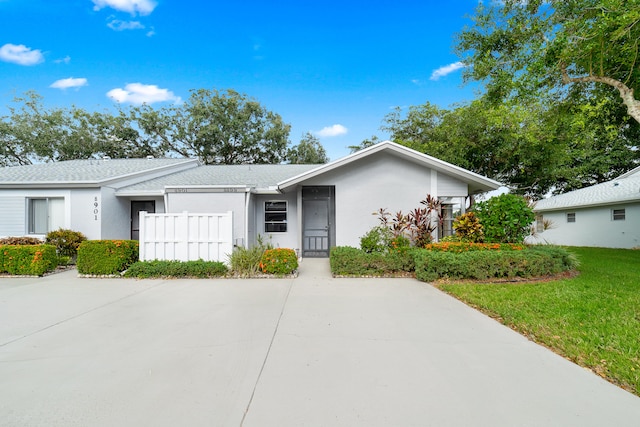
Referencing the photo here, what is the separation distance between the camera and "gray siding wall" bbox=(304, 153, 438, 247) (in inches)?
402

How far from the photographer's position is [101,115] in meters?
24.5

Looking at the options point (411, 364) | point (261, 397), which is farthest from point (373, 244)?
point (261, 397)

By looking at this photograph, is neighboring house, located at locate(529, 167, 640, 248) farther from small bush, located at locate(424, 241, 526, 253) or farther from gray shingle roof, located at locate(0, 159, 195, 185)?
gray shingle roof, located at locate(0, 159, 195, 185)

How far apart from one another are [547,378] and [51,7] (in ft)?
60.3

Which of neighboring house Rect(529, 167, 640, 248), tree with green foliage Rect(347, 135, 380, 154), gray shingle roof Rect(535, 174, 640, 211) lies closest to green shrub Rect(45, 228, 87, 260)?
tree with green foliage Rect(347, 135, 380, 154)

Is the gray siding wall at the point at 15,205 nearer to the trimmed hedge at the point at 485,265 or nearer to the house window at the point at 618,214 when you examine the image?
the trimmed hedge at the point at 485,265

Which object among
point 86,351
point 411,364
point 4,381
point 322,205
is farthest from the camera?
point 322,205

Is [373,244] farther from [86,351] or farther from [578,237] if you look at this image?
[578,237]

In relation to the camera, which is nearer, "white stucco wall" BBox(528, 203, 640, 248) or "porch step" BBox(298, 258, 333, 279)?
"porch step" BBox(298, 258, 333, 279)

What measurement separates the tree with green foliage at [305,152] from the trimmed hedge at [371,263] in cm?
1981

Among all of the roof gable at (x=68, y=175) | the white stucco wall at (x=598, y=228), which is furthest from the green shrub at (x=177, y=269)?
the white stucco wall at (x=598, y=228)

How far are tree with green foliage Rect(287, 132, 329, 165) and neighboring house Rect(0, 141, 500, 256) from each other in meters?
15.5

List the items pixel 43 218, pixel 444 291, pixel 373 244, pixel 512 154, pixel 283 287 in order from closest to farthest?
pixel 444 291 → pixel 283 287 → pixel 373 244 → pixel 43 218 → pixel 512 154

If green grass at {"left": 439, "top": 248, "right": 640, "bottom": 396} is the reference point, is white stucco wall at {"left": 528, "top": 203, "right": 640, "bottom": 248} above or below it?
above
